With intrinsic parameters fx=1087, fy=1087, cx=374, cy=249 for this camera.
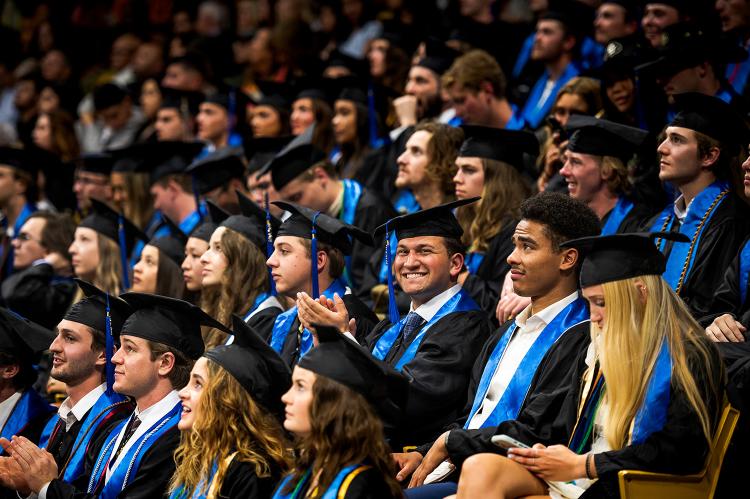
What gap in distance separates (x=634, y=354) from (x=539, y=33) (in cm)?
480

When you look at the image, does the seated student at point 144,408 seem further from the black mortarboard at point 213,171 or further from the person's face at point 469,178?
the black mortarboard at point 213,171

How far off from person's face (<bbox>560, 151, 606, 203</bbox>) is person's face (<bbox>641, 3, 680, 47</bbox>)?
1.92 metres

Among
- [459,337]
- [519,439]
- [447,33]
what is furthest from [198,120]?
[519,439]

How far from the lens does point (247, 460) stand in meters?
4.11

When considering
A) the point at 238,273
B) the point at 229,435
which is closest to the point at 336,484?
the point at 229,435

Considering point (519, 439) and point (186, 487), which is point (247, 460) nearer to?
point (186, 487)

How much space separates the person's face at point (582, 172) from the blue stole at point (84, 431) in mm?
2513

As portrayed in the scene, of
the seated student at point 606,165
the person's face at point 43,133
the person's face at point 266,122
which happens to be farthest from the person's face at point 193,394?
the person's face at point 43,133

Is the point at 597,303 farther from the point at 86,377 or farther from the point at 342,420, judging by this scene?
the point at 86,377

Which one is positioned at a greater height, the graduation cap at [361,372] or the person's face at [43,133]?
the person's face at [43,133]

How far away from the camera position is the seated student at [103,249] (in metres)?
7.27

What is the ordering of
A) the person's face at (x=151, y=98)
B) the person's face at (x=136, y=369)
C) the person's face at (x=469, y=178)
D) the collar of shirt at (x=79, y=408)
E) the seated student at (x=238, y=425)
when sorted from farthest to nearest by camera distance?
1. the person's face at (x=151, y=98)
2. the person's face at (x=469, y=178)
3. the collar of shirt at (x=79, y=408)
4. the person's face at (x=136, y=369)
5. the seated student at (x=238, y=425)

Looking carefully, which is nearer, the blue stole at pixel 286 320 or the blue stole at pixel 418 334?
the blue stole at pixel 418 334

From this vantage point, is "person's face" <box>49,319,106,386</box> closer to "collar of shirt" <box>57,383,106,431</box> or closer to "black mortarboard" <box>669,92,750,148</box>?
"collar of shirt" <box>57,383,106,431</box>
